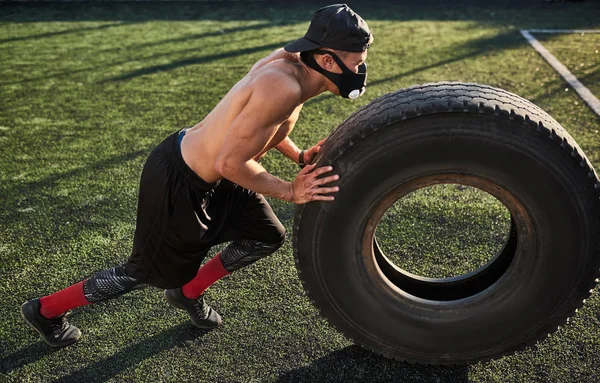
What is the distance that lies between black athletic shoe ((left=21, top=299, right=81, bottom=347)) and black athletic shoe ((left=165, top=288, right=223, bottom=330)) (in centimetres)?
51

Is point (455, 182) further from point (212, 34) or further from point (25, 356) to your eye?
point (212, 34)

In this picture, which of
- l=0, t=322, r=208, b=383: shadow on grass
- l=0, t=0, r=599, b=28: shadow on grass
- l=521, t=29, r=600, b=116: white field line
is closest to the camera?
l=0, t=322, r=208, b=383: shadow on grass

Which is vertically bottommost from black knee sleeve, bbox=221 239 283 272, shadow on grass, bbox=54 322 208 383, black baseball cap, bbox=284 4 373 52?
shadow on grass, bbox=54 322 208 383

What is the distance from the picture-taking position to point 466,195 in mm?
4594

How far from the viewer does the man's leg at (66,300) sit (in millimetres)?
3094

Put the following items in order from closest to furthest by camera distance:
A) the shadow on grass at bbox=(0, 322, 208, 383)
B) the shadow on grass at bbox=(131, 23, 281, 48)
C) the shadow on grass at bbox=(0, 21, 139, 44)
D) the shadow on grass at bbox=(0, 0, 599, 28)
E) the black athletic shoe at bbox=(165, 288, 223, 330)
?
the shadow on grass at bbox=(0, 322, 208, 383)
the black athletic shoe at bbox=(165, 288, 223, 330)
the shadow on grass at bbox=(131, 23, 281, 48)
the shadow on grass at bbox=(0, 21, 139, 44)
the shadow on grass at bbox=(0, 0, 599, 28)

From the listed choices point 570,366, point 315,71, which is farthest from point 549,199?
point 315,71

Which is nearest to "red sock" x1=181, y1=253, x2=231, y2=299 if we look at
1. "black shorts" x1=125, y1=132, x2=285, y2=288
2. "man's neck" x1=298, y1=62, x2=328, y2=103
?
"black shorts" x1=125, y1=132, x2=285, y2=288

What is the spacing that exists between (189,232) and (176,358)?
2.12 ft

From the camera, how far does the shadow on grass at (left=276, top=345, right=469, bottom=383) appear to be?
295cm

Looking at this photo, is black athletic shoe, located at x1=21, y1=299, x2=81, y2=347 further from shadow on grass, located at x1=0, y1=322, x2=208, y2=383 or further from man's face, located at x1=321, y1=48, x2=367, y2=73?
man's face, located at x1=321, y1=48, x2=367, y2=73

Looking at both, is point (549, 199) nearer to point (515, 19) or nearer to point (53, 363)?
point (53, 363)

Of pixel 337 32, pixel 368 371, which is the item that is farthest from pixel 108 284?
pixel 337 32

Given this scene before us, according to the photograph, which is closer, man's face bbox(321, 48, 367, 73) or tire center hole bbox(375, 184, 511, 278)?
man's face bbox(321, 48, 367, 73)
